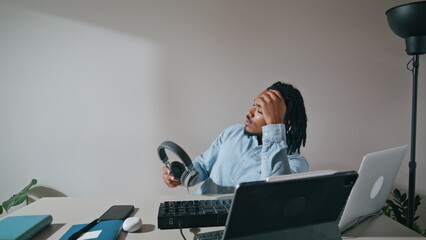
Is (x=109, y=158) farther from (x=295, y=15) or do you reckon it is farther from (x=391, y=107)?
(x=391, y=107)

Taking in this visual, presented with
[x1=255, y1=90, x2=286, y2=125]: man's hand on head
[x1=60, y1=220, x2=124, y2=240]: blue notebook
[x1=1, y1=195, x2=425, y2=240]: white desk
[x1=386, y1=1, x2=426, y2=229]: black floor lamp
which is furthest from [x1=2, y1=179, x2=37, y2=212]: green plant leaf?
[x1=386, y1=1, x2=426, y2=229]: black floor lamp

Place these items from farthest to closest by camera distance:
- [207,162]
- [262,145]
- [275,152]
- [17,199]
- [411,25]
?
1. [17,199]
2. [207,162]
3. [411,25]
4. [262,145]
5. [275,152]

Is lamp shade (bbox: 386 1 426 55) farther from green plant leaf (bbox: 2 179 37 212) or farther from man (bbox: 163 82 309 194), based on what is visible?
green plant leaf (bbox: 2 179 37 212)

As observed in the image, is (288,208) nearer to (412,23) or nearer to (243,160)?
(243,160)

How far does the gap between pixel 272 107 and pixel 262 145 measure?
0.62 ft

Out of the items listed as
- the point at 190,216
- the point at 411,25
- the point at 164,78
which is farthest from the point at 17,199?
the point at 411,25

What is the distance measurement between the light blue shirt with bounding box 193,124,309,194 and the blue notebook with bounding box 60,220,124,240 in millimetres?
594

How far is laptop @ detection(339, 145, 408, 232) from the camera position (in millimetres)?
789

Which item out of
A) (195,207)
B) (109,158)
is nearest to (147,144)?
(109,158)

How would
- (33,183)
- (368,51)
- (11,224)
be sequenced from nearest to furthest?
1. (11,224)
2. (33,183)
3. (368,51)

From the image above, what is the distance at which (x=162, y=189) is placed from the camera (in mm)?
1907

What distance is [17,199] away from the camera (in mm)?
1639

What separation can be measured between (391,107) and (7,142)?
109 inches

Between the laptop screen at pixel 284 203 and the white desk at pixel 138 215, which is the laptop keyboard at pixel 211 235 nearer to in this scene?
the white desk at pixel 138 215
